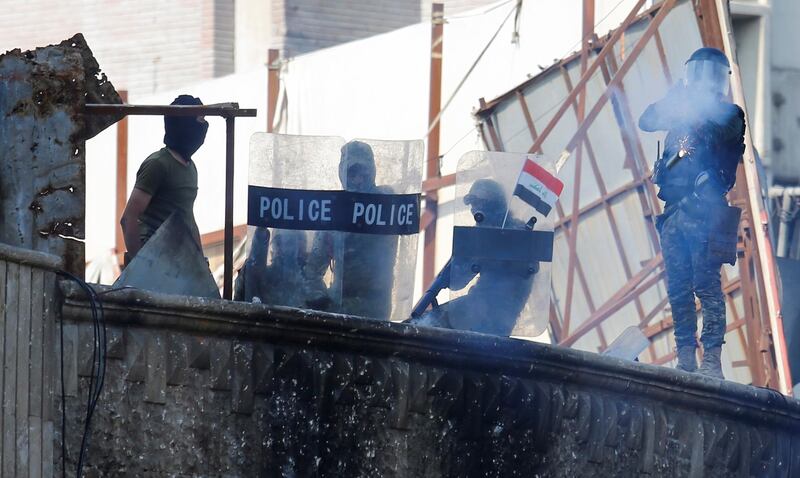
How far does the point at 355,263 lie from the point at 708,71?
179cm

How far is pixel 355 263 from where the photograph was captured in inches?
276

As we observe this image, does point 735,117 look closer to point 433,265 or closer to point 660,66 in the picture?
point 660,66

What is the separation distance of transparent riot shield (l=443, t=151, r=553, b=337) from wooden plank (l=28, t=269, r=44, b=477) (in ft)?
7.18

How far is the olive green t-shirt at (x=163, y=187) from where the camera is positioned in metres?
6.97

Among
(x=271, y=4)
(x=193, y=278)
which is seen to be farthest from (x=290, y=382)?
(x=271, y=4)

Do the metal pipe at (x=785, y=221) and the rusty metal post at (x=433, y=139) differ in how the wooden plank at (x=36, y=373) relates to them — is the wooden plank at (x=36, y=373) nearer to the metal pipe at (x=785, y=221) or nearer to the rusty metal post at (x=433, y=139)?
the metal pipe at (x=785, y=221)

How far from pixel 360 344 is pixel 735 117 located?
2213 millimetres

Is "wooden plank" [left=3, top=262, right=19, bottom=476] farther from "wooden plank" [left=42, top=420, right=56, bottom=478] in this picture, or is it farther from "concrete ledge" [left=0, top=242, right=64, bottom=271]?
"wooden plank" [left=42, top=420, right=56, bottom=478]

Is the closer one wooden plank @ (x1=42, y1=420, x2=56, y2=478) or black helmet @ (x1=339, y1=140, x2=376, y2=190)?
wooden plank @ (x1=42, y1=420, x2=56, y2=478)

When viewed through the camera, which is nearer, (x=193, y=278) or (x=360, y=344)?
(x=360, y=344)

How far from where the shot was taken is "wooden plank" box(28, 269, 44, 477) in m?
5.62

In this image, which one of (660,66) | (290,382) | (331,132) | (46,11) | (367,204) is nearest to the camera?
(290,382)

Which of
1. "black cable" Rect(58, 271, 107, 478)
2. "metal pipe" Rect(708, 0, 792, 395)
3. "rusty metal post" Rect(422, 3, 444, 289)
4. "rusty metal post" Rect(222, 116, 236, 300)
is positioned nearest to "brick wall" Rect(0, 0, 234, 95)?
"rusty metal post" Rect(422, 3, 444, 289)

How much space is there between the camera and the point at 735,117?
7320 millimetres
